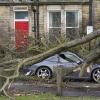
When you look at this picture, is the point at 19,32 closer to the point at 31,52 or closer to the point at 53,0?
the point at 53,0

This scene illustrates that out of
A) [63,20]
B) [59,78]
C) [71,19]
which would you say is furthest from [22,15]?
[59,78]

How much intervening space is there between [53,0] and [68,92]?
642 inches

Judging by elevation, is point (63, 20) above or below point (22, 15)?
below

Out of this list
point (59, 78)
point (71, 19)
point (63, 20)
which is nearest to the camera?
point (59, 78)

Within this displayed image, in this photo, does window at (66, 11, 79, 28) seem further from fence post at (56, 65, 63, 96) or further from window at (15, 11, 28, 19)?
fence post at (56, 65, 63, 96)

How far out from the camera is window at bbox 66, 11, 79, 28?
1286 inches

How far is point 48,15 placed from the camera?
32.9m

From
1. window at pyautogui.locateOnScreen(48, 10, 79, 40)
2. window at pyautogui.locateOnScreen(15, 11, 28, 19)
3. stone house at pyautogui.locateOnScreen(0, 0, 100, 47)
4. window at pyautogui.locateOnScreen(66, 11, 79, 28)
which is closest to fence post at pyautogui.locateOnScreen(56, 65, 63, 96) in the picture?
stone house at pyautogui.locateOnScreen(0, 0, 100, 47)

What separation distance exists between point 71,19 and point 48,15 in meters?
1.62

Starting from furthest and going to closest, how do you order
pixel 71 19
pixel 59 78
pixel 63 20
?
pixel 71 19 → pixel 63 20 → pixel 59 78

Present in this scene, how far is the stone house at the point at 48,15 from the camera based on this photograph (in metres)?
32.3

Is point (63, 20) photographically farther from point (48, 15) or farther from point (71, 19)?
point (48, 15)

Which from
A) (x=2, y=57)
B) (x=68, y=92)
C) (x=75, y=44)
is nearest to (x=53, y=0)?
(x=68, y=92)

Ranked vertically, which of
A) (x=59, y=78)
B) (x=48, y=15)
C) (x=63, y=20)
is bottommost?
(x=59, y=78)
